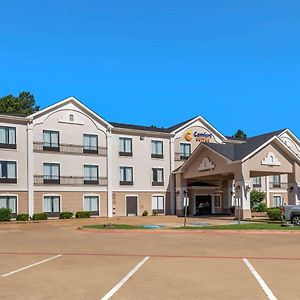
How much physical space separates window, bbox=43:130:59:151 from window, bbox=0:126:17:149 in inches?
116

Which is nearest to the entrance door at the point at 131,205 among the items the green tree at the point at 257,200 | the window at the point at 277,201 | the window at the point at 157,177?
the window at the point at 157,177

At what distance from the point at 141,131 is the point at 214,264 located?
36.5 meters

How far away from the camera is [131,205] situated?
47.7 metres

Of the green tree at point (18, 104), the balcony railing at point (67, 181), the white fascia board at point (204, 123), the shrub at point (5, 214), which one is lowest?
the shrub at point (5, 214)

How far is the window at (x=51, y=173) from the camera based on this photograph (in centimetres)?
4316

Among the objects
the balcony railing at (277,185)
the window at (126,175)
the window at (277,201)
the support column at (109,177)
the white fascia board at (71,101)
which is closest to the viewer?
the white fascia board at (71,101)

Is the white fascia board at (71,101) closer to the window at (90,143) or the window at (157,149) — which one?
the window at (90,143)

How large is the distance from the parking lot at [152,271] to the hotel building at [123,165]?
902 inches

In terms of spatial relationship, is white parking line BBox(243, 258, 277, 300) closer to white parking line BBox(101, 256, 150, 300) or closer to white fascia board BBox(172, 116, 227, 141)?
white parking line BBox(101, 256, 150, 300)

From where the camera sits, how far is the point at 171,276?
1040 centimetres

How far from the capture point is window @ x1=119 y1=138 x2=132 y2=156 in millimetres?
47625

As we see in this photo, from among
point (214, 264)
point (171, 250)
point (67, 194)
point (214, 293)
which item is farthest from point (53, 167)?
point (214, 293)

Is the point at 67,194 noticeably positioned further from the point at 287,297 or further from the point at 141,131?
the point at 287,297

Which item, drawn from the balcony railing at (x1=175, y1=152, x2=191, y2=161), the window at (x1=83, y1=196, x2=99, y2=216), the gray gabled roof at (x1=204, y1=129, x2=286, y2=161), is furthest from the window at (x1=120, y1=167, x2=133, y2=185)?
the gray gabled roof at (x1=204, y1=129, x2=286, y2=161)
